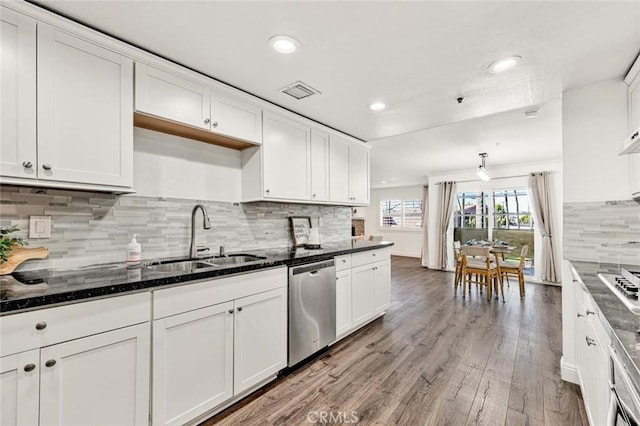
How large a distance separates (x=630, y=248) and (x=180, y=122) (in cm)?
336

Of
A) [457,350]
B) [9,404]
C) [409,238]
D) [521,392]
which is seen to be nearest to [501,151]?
[457,350]

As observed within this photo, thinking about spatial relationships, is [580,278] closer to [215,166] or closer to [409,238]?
[215,166]

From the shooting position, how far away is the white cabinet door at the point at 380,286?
3328 millimetres

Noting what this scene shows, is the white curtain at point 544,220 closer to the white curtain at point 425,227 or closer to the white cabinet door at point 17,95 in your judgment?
the white curtain at point 425,227

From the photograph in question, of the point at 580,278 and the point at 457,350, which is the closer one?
the point at 580,278

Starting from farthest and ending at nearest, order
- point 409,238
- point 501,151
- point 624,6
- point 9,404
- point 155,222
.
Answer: point 409,238
point 501,151
point 155,222
point 624,6
point 9,404

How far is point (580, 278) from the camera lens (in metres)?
1.70

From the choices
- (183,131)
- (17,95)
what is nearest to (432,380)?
(183,131)

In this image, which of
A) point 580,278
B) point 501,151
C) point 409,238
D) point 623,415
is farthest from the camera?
point 409,238

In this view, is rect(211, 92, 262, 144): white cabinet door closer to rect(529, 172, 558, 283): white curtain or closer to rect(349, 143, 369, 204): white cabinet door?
rect(349, 143, 369, 204): white cabinet door

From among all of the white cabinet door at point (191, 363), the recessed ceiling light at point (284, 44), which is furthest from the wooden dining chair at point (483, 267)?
the recessed ceiling light at point (284, 44)

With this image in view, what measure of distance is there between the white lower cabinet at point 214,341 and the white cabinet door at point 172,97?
1161mm
